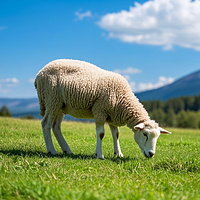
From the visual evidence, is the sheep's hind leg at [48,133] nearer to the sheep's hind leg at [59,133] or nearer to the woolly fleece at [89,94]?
the woolly fleece at [89,94]

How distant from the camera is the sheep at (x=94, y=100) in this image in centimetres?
650

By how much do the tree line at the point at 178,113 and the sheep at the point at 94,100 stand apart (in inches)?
2949

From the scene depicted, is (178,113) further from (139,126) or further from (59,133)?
(139,126)

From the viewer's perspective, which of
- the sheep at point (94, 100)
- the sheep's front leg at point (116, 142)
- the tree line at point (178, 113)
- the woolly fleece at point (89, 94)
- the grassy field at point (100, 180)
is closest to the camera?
the grassy field at point (100, 180)

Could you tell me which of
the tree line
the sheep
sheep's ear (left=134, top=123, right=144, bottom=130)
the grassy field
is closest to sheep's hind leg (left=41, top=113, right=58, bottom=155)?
the sheep

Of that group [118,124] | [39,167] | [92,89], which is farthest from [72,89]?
[39,167]

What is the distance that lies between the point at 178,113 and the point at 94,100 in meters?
129

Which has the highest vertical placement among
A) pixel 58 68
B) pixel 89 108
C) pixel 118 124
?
pixel 58 68

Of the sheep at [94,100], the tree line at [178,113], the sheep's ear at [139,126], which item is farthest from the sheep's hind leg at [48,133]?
the tree line at [178,113]

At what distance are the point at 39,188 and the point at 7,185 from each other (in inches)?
24.2

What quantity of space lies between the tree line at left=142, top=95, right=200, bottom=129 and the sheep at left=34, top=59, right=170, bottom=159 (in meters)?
74.9

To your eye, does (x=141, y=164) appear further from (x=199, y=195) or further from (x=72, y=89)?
(x=72, y=89)

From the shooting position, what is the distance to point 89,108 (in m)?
6.87

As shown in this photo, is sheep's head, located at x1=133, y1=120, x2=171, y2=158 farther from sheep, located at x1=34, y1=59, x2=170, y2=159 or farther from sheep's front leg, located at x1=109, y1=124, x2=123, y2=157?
sheep's front leg, located at x1=109, y1=124, x2=123, y2=157
